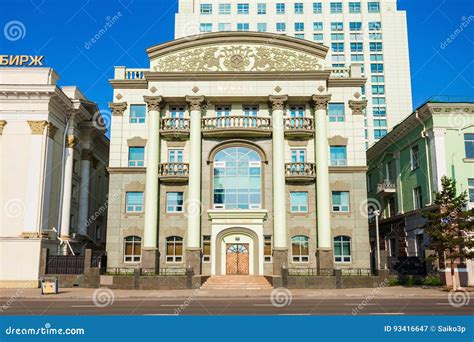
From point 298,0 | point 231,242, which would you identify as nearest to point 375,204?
point 231,242

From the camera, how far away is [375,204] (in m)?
49.6

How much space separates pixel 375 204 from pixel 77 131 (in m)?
31.3

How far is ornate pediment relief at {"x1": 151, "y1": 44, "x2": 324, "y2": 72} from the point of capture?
3862 cm

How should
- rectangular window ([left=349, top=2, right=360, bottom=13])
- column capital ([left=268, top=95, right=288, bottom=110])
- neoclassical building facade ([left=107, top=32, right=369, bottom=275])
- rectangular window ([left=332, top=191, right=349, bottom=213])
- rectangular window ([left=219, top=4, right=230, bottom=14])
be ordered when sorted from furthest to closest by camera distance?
rectangular window ([left=349, top=2, right=360, bottom=13]) → rectangular window ([left=219, top=4, right=230, bottom=14]) → rectangular window ([left=332, top=191, right=349, bottom=213]) → column capital ([left=268, top=95, right=288, bottom=110]) → neoclassical building facade ([left=107, top=32, right=369, bottom=275])

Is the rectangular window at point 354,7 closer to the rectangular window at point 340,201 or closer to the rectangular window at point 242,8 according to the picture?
the rectangular window at point 242,8

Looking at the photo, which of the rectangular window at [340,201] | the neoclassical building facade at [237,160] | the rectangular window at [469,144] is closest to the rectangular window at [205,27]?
the neoclassical building facade at [237,160]

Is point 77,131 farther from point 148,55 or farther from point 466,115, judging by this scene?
point 466,115

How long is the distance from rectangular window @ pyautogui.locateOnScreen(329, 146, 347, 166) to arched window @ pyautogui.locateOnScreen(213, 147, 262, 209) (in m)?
6.12

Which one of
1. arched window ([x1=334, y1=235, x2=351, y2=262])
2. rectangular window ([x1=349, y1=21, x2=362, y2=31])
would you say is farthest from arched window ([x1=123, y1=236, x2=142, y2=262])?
rectangular window ([x1=349, y1=21, x2=362, y2=31])

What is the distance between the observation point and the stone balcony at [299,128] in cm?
3766

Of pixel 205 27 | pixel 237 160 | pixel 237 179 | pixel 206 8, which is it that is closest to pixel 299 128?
pixel 237 160

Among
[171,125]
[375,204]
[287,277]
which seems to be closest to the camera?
[287,277]

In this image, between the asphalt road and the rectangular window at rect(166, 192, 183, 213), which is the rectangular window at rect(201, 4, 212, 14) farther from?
the asphalt road

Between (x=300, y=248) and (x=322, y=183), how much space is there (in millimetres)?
5498
